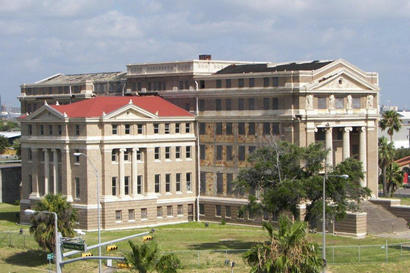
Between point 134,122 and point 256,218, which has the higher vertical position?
point 134,122

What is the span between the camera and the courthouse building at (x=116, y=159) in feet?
330

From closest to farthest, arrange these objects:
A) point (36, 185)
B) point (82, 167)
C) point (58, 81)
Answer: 1. point (82, 167)
2. point (36, 185)
3. point (58, 81)

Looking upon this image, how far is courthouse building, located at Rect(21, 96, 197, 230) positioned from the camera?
100500 mm

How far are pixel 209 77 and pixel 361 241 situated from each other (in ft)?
93.8

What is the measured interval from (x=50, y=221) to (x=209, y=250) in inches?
561

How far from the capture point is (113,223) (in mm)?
101125

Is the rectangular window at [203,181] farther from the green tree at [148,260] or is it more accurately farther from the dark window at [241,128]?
the green tree at [148,260]

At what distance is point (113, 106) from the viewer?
103500mm

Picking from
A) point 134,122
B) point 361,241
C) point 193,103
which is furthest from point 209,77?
point 361,241

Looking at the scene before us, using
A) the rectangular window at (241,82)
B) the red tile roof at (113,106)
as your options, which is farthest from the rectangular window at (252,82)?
the red tile roof at (113,106)

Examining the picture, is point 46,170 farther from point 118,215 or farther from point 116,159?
point 118,215

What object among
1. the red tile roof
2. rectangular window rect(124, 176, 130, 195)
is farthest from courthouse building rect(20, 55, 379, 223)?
rectangular window rect(124, 176, 130, 195)

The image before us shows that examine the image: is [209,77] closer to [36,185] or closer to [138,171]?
[138,171]

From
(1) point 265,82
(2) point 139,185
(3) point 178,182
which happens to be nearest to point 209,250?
(2) point 139,185
